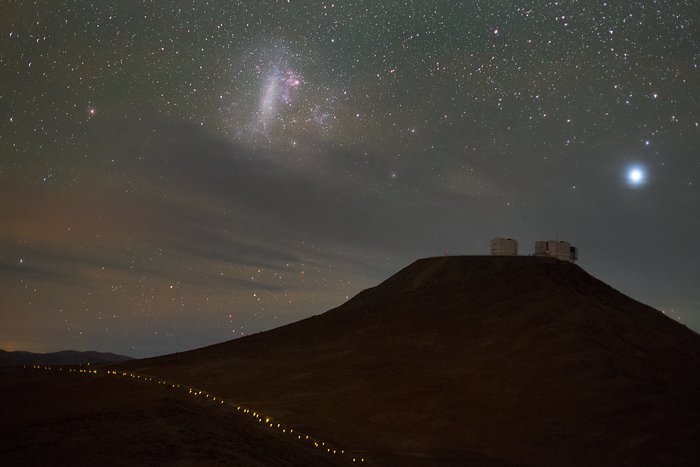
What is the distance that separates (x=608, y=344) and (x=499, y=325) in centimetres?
808

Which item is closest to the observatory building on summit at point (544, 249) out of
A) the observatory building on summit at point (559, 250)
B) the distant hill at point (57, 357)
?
the observatory building on summit at point (559, 250)

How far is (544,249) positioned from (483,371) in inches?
1011

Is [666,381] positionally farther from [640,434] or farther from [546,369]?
[640,434]

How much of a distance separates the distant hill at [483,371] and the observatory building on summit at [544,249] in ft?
4.03

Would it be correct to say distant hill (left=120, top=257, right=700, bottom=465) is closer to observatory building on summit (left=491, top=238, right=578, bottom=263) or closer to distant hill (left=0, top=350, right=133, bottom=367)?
observatory building on summit (left=491, top=238, right=578, bottom=263)

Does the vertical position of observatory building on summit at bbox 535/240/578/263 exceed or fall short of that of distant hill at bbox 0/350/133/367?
it exceeds it

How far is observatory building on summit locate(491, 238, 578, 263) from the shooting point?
226 feet

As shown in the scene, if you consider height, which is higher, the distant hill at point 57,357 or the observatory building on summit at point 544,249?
the observatory building on summit at point 544,249

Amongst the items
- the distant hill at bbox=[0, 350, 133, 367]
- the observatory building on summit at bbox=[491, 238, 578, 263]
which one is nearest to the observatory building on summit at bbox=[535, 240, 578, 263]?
the observatory building on summit at bbox=[491, 238, 578, 263]

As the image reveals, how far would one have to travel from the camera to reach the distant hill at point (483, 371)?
115 ft

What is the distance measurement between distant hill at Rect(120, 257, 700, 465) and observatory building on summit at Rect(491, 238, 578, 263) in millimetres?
1228

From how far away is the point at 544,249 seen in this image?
69.4m

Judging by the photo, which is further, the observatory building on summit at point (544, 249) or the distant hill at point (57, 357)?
the distant hill at point (57, 357)

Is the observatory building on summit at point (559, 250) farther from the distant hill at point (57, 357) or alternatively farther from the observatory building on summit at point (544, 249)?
the distant hill at point (57, 357)
